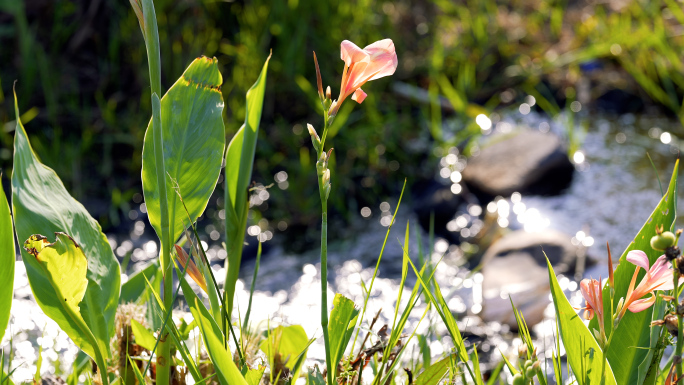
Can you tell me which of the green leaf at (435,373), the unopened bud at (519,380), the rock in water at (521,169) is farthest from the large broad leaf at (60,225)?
the rock in water at (521,169)

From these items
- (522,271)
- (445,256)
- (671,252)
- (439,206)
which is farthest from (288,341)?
(439,206)

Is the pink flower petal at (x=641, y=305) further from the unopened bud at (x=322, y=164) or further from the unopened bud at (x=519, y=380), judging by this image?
the unopened bud at (x=322, y=164)

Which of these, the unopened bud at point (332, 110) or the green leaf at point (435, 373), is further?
the green leaf at point (435, 373)

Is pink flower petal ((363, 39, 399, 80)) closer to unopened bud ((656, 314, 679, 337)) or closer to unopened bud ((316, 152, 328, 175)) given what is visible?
unopened bud ((316, 152, 328, 175))

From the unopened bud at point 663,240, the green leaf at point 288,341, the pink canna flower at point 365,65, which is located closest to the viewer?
the unopened bud at point 663,240

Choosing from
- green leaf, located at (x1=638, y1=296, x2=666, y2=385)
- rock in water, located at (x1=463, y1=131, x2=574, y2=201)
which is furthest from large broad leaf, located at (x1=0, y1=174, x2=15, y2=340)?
rock in water, located at (x1=463, y1=131, x2=574, y2=201)

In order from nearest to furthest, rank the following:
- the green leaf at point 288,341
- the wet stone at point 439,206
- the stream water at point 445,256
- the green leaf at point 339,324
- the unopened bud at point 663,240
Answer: the unopened bud at point 663,240, the green leaf at point 339,324, the green leaf at point 288,341, the stream water at point 445,256, the wet stone at point 439,206

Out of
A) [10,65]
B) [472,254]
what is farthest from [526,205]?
[10,65]

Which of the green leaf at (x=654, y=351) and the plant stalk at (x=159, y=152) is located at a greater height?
the plant stalk at (x=159, y=152)
